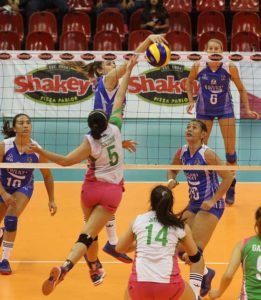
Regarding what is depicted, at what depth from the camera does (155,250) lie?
5.97m

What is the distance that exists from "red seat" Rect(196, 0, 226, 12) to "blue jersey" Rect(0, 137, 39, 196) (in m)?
9.67

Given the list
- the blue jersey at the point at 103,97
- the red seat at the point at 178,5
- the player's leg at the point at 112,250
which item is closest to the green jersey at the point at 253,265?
the player's leg at the point at 112,250

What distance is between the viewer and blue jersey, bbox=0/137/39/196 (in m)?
8.63

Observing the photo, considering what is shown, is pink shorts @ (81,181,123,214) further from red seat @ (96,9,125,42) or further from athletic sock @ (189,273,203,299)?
red seat @ (96,9,125,42)

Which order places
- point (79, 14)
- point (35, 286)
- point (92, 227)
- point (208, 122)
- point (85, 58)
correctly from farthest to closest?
point (79, 14) → point (208, 122) → point (85, 58) → point (35, 286) → point (92, 227)

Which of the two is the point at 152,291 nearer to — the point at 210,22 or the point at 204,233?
the point at 204,233

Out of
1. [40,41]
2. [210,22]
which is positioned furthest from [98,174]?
[210,22]

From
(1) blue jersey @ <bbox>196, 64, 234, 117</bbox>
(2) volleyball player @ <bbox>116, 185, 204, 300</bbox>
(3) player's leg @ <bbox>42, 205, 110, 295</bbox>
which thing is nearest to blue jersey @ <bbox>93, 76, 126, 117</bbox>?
(3) player's leg @ <bbox>42, 205, 110, 295</bbox>

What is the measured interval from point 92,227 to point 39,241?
2.41 meters

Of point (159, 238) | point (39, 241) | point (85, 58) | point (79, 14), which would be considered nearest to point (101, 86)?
point (85, 58)

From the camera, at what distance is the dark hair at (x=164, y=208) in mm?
6062

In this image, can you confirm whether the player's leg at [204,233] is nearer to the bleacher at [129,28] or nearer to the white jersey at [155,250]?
the white jersey at [155,250]

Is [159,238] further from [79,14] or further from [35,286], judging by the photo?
[79,14]

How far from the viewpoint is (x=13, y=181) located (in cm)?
865
